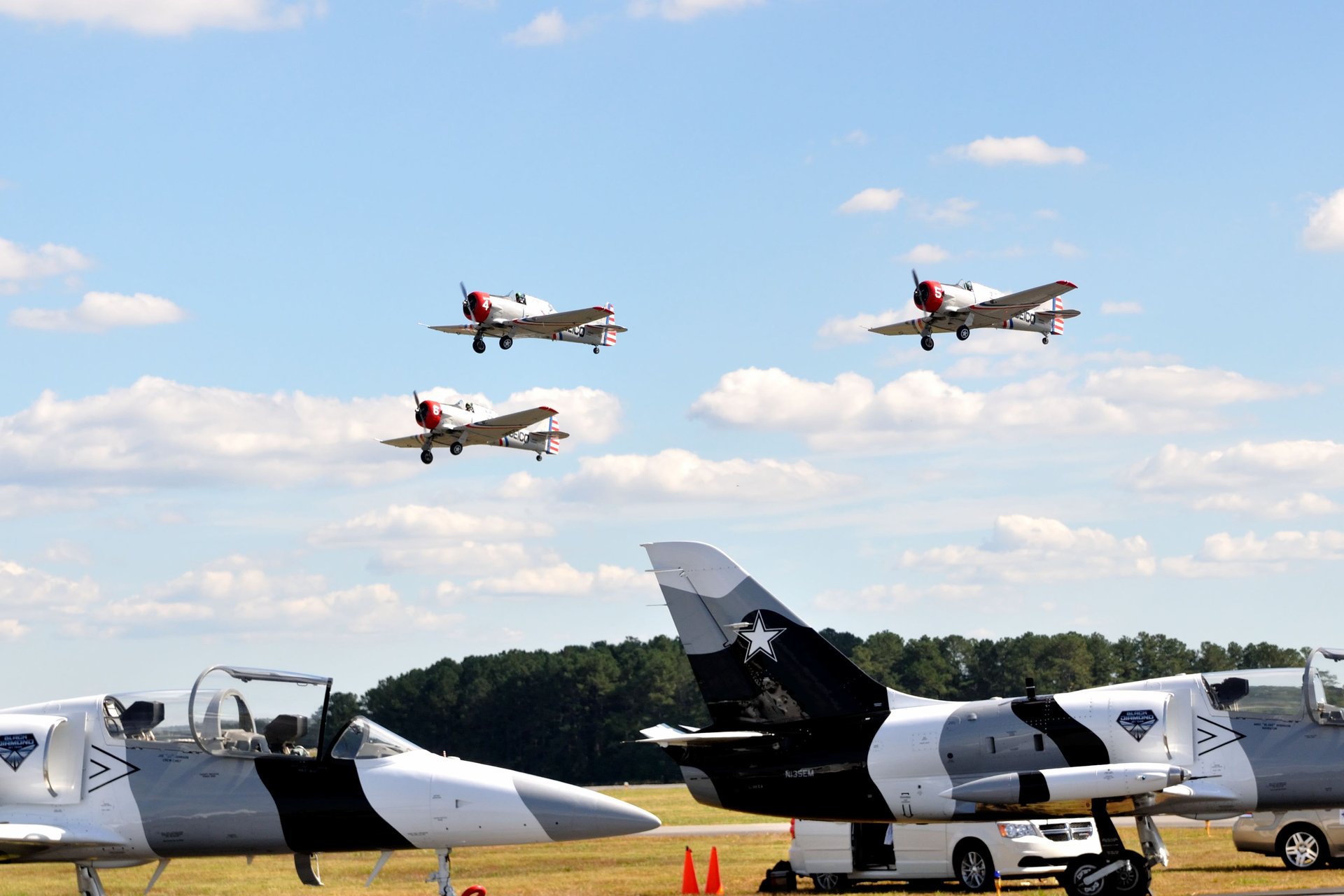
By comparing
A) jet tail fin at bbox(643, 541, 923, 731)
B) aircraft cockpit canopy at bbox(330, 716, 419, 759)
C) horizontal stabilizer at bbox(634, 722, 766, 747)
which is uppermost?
jet tail fin at bbox(643, 541, 923, 731)

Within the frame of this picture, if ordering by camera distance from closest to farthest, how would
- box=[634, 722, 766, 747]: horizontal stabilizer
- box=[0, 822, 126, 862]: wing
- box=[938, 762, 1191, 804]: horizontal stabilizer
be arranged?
box=[0, 822, 126, 862]: wing → box=[938, 762, 1191, 804]: horizontal stabilizer → box=[634, 722, 766, 747]: horizontal stabilizer

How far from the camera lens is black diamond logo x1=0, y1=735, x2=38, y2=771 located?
1527 cm

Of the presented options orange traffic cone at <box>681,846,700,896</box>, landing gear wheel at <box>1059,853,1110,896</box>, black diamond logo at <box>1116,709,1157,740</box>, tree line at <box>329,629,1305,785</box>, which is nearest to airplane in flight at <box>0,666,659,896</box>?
landing gear wheel at <box>1059,853,1110,896</box>

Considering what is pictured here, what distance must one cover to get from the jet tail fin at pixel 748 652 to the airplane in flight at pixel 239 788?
14.8 feet

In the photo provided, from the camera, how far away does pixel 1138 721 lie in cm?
1722

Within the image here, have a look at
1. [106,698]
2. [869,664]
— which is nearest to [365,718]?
[106,698]

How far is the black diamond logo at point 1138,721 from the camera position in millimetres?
17172

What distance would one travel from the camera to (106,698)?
1562 centimetres

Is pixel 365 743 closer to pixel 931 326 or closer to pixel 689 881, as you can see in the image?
pixel 689 881

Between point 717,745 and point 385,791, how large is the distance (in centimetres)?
547

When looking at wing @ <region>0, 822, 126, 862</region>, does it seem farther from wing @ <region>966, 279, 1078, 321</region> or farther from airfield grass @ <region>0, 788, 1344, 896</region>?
wing @ <region>966, 279, 1078, 321</region>

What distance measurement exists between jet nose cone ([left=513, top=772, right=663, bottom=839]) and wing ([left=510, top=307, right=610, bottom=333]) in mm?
31883

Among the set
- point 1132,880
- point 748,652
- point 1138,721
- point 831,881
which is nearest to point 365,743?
point 748,652

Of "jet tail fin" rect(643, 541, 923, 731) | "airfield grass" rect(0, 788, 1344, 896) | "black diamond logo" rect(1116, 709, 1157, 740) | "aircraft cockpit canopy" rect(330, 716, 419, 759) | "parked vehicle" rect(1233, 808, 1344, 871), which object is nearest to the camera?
"aircraft cockpit canopy" rect(330, 716, 419, 759)
